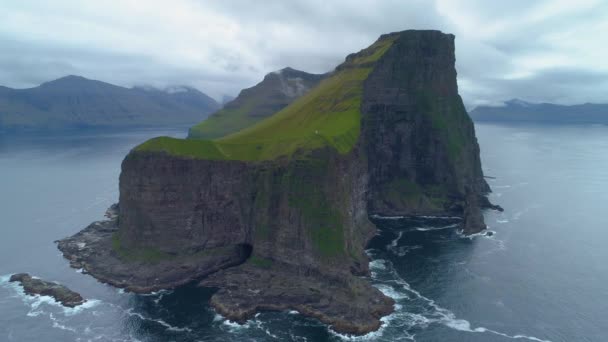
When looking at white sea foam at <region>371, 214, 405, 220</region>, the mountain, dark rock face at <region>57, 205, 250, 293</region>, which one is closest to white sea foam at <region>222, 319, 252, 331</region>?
the mountain

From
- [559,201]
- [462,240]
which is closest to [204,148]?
[462,240]

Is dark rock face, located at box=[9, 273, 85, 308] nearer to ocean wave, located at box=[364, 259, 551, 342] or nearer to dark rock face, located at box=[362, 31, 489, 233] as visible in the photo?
ocean wave, located at box=[364, 259, 551, 342]

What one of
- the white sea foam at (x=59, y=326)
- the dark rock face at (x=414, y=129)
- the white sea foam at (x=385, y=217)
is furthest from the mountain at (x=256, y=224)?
the dark rock face at (x=414, y=129)

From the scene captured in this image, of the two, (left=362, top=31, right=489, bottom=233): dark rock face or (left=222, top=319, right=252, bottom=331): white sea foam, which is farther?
(left=362, top=31, right=489, bottom=233): dark rock face

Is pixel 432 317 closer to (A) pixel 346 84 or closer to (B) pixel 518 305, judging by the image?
(B) pixel 518 305

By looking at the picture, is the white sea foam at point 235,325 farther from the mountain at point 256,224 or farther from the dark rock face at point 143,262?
the dark rock face at point 143,262

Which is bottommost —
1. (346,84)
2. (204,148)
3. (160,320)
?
(160,320)
